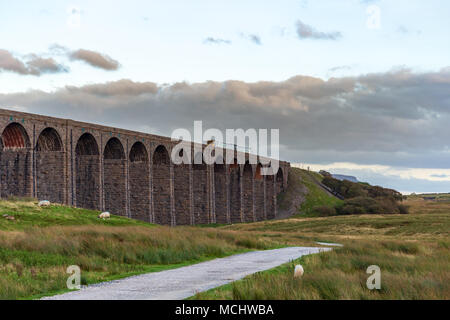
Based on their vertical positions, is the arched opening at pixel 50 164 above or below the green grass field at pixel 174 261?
above

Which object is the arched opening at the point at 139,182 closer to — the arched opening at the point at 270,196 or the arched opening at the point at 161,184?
the arched opening at the point at 161,184

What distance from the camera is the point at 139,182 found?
52656 millimetres

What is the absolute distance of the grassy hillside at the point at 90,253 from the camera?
13.3 m

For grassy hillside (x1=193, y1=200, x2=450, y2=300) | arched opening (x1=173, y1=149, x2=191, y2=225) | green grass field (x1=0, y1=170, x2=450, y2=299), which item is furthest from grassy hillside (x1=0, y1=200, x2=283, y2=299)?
arched opening (x1=173, y1=149, x2=191, y2=225)

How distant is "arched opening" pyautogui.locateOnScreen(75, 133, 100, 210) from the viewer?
45.4 metres

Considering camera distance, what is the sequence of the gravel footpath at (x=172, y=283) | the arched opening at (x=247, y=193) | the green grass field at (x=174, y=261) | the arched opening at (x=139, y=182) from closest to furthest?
the green grass field at (x=174, y=261)
the gravel footpath at (x=172, y=283)
the arched opening at (x=139, y=182)
the arched opening at (x=247, y=193)

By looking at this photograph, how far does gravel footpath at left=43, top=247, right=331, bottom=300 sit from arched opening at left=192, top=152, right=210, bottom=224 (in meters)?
44.9

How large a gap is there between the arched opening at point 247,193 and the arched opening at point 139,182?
25206mm

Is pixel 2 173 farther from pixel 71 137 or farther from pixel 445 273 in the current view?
pixel 445 273

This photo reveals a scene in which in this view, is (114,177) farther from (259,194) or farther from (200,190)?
(259,194)

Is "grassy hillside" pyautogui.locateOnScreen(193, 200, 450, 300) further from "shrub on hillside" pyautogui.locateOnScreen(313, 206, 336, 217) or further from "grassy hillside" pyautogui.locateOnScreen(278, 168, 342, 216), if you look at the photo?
"grassy hillside" pyautogui.locateOnScreen(278, 168, 342, 216)

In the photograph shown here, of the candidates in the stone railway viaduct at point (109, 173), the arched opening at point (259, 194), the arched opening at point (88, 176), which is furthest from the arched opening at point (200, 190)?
the arched opening at point (88, 176)
